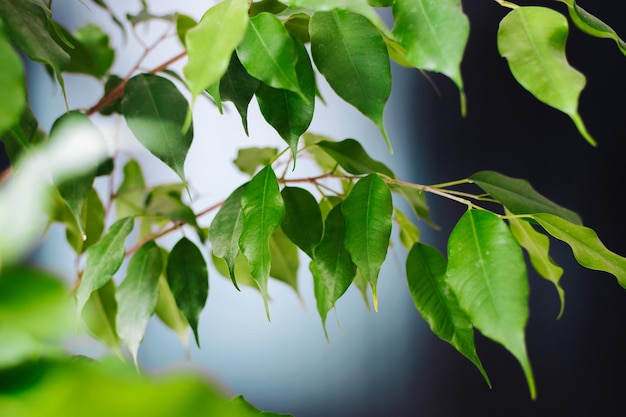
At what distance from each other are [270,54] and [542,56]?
6.6 inches

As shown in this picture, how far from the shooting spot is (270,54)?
375mm

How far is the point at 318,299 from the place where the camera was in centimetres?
50

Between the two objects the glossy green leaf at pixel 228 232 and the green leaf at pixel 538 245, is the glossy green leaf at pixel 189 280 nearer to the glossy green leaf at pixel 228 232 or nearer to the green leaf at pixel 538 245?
the glossy green leaf at pixel 228 232

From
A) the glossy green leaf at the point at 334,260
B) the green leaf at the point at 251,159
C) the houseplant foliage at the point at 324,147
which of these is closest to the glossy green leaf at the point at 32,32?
the houseplant foliage at the point at 324,147

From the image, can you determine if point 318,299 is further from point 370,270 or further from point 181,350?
point 181,350

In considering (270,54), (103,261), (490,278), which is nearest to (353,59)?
(270,54)

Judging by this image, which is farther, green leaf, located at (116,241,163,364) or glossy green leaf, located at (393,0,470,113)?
green leaf, located at (116,241,163,364)

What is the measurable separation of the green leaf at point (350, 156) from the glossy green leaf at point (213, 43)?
19cm

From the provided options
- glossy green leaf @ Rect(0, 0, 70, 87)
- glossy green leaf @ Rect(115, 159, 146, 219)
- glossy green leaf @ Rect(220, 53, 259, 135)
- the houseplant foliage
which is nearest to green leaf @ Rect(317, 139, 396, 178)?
the houseplant foliage

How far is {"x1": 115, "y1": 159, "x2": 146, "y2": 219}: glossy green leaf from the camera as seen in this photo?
767mm

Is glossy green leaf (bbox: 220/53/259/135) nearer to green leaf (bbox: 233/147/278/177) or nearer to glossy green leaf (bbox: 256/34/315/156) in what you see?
glossy green leaf (bbox: 256/34/315/156)

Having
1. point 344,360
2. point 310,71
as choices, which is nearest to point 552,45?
point 310,71

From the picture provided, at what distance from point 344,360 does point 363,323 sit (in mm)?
115

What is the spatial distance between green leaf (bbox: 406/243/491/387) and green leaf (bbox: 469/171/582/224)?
7 centimetres
